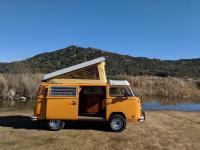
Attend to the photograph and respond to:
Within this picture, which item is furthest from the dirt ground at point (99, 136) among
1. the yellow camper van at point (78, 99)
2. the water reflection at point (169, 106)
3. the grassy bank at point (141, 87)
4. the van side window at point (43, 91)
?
the grassy bank at point (141, 87)

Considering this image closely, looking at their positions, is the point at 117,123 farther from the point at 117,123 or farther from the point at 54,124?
the point at 54,124

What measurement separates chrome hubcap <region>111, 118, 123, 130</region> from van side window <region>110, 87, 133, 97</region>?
1.05m

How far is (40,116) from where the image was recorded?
1374 centimetres

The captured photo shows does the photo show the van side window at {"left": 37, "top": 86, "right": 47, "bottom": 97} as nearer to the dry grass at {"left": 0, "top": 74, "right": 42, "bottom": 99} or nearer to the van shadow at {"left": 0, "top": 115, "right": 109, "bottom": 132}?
the van shadow at {"left": 0, "top": 115, "right": 109, "bottom": 132}

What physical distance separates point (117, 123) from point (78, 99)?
1935 mm

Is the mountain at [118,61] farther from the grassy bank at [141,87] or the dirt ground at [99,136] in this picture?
the dirt ground at [99,136]

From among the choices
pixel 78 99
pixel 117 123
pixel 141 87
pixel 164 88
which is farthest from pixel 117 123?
pixel 164 88

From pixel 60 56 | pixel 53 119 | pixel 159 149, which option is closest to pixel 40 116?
pixel 53 119

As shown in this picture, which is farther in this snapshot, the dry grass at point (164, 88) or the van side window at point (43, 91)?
the dry grass at point (164, 88)

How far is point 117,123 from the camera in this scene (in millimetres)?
13875

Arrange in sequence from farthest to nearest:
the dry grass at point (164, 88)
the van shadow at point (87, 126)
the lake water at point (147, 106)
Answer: the dry grass at point (164, 88) → the lake water at point (147, 106) → the van shadow at point (87, 126)

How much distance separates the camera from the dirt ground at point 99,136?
11.3 metres

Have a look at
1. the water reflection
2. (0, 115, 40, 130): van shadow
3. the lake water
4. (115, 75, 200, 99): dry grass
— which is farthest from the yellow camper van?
(115, 75, 200, 99): dry grass

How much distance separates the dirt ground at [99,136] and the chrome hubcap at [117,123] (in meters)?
0.32
